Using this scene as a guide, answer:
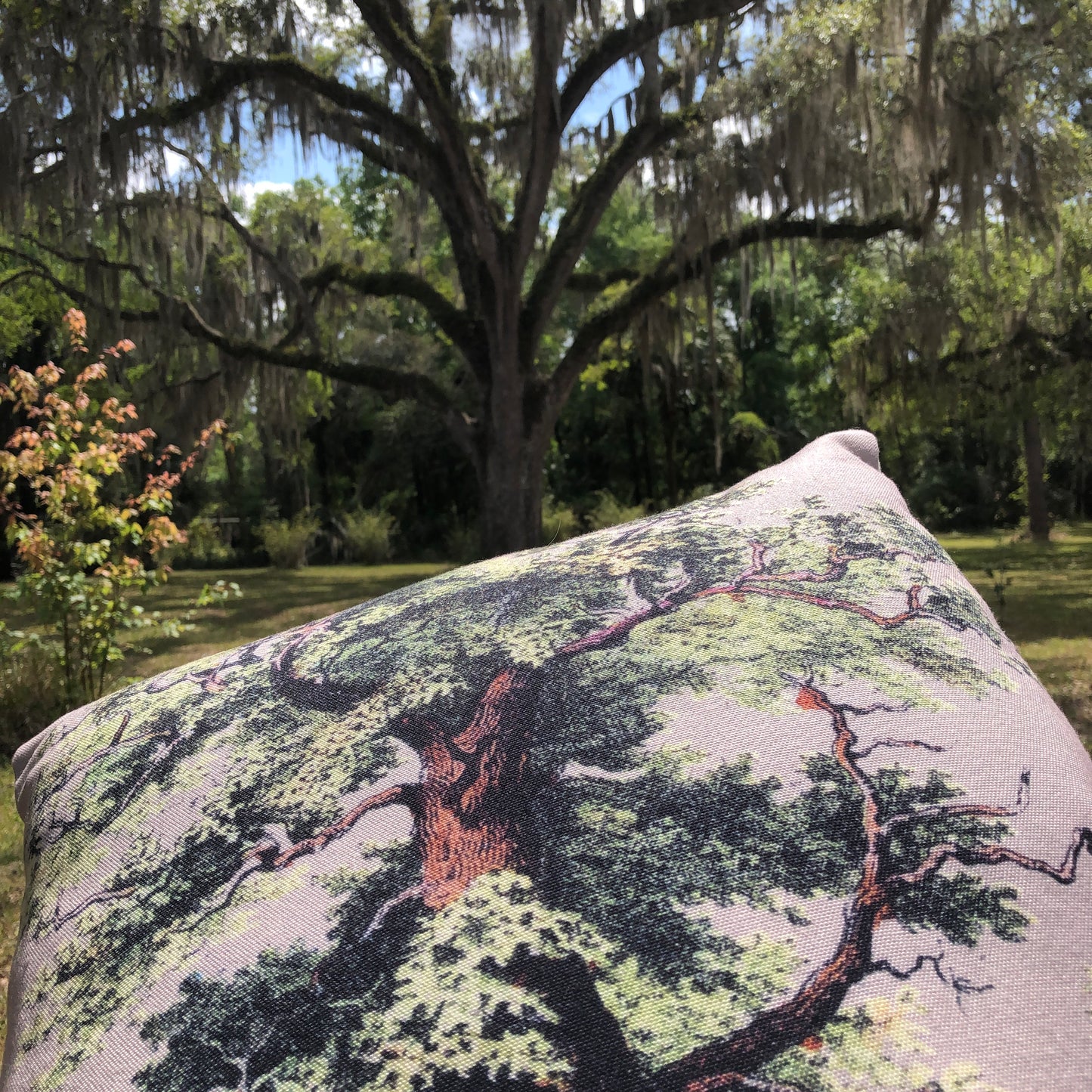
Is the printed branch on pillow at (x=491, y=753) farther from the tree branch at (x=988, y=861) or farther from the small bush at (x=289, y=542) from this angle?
the small bush at (x=289, y=542)

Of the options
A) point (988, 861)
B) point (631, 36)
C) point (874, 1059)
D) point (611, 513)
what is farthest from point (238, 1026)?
point (611, 513)

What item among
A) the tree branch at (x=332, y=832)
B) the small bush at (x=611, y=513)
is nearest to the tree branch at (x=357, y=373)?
the small bush at (x=611, y=513)

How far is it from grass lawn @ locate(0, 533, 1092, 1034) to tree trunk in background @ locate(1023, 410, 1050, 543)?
1.60 ft

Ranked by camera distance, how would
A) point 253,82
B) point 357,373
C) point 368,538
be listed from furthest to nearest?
point 368,538 < point 357,373 < point 253,82

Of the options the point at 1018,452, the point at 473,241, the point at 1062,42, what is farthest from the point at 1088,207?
the point at 1018,452

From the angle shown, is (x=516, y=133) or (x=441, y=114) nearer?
(x=441, y=114)

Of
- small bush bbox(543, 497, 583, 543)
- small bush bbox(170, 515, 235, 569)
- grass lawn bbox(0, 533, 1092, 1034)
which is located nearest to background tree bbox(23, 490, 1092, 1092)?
grass lawn bbox(0, 533, 1092, 1034)

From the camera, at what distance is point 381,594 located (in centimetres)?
442

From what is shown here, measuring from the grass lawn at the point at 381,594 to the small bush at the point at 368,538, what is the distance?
1079 millimetres

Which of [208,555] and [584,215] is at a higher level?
[584,215]

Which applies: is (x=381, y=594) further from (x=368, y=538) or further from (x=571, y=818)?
(x=368, y=538)

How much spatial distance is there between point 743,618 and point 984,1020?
1.25 feet

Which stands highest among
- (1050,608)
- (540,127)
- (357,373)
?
(540,127)

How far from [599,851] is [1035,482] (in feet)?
58.6
